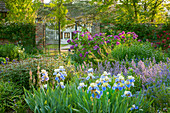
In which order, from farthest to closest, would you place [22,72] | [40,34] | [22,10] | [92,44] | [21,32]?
[40,34] < [21,32] < [22,10] < [92,44] < [22,72]

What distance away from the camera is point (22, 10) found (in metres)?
11.7

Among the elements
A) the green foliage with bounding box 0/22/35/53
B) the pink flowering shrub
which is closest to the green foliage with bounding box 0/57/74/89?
the pink flowering shrub

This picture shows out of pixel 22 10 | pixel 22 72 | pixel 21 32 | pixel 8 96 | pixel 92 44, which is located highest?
pixel 22 10

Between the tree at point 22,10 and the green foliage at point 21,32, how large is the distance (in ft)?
1.28

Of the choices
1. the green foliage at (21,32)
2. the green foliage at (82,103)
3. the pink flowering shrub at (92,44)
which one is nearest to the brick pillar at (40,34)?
the green foliage at (21,32)

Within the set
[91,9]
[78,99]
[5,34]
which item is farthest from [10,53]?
[91,9]

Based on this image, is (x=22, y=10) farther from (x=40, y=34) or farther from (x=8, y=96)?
(x=8, y=96)

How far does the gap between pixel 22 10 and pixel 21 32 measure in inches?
55.6

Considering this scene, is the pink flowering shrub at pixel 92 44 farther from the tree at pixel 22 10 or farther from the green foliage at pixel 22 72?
the tree at pixel 22 10

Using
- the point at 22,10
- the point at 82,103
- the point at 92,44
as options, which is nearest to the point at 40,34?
the point at 22,10

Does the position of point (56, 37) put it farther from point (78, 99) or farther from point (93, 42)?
point (78, 99)

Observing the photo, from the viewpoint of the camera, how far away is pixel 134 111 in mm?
2135

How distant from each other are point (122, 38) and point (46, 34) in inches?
242

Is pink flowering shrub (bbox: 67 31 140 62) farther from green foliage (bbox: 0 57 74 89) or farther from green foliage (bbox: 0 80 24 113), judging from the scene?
green foliage (bbox: 0 80 24 113)
